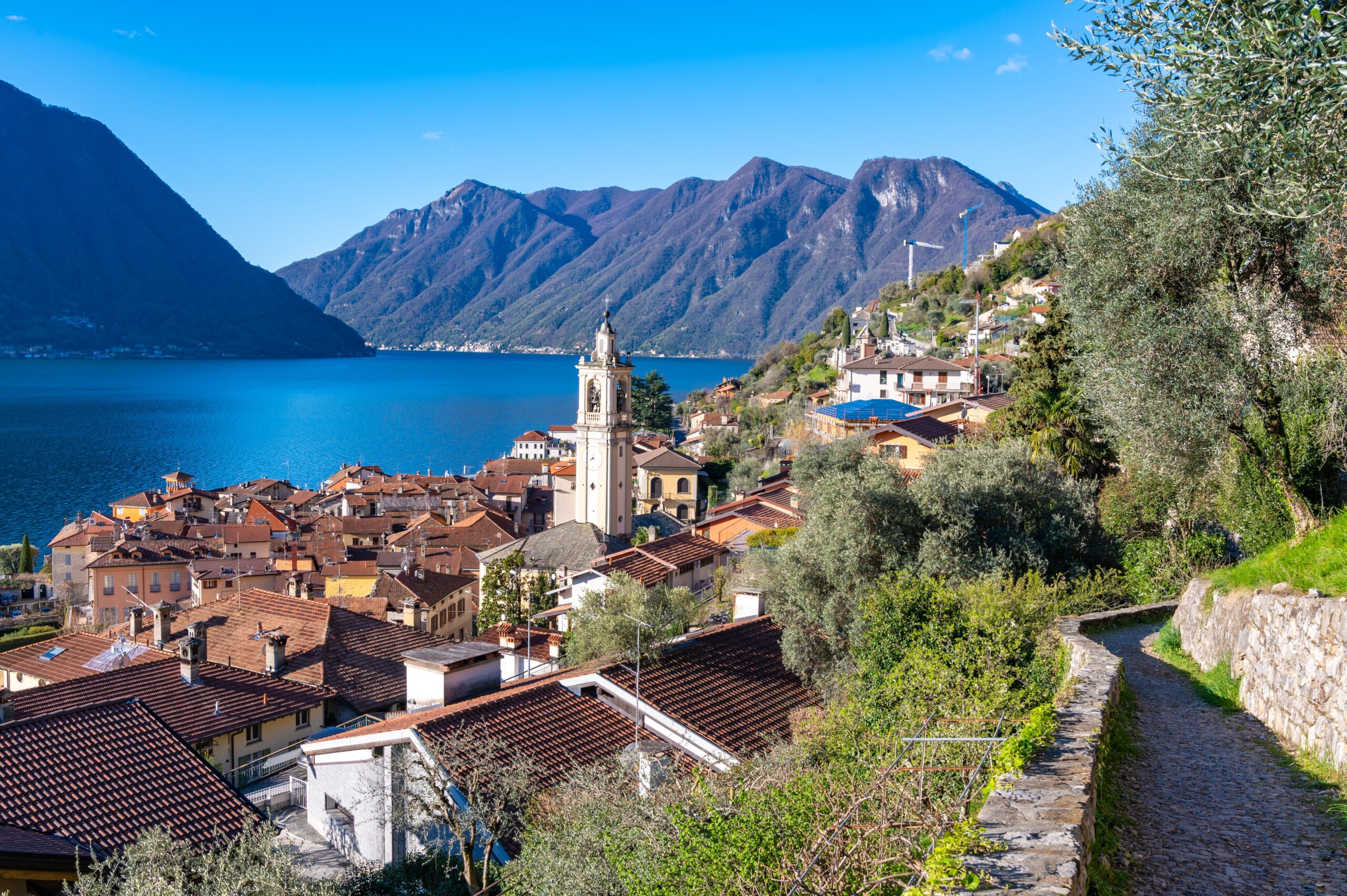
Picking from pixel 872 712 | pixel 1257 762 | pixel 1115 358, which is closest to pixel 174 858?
pixel 872 712

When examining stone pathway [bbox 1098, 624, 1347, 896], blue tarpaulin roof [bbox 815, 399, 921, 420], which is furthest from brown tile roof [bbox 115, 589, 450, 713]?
blue tarpaulin roof [bbox 815, 399, 921, 420]

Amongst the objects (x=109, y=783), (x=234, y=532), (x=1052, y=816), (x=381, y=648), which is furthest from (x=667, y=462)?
(x=1052, y=816)

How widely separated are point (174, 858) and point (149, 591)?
4403cm

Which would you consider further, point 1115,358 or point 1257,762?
point 1115,358

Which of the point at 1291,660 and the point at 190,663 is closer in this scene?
the point at 1291,660

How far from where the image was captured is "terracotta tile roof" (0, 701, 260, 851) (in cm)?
1004

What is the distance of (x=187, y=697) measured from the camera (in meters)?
16.3

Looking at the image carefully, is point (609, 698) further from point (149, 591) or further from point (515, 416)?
point (515, 416)

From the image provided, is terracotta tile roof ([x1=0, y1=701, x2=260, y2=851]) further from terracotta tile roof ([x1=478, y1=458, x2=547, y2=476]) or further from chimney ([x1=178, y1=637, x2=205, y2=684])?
terracotta tile roof ([x1=478, y1=458, x2=547, y2=476])

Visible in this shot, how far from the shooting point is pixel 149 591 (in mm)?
46625

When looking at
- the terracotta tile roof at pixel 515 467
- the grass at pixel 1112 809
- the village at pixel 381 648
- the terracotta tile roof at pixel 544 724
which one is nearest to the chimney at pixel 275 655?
the village at pixel 381 648

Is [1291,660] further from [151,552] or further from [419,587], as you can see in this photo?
[151,552]

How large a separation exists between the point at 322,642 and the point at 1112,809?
1815 cm

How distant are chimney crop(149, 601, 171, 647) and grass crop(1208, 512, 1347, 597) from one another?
2232cm
